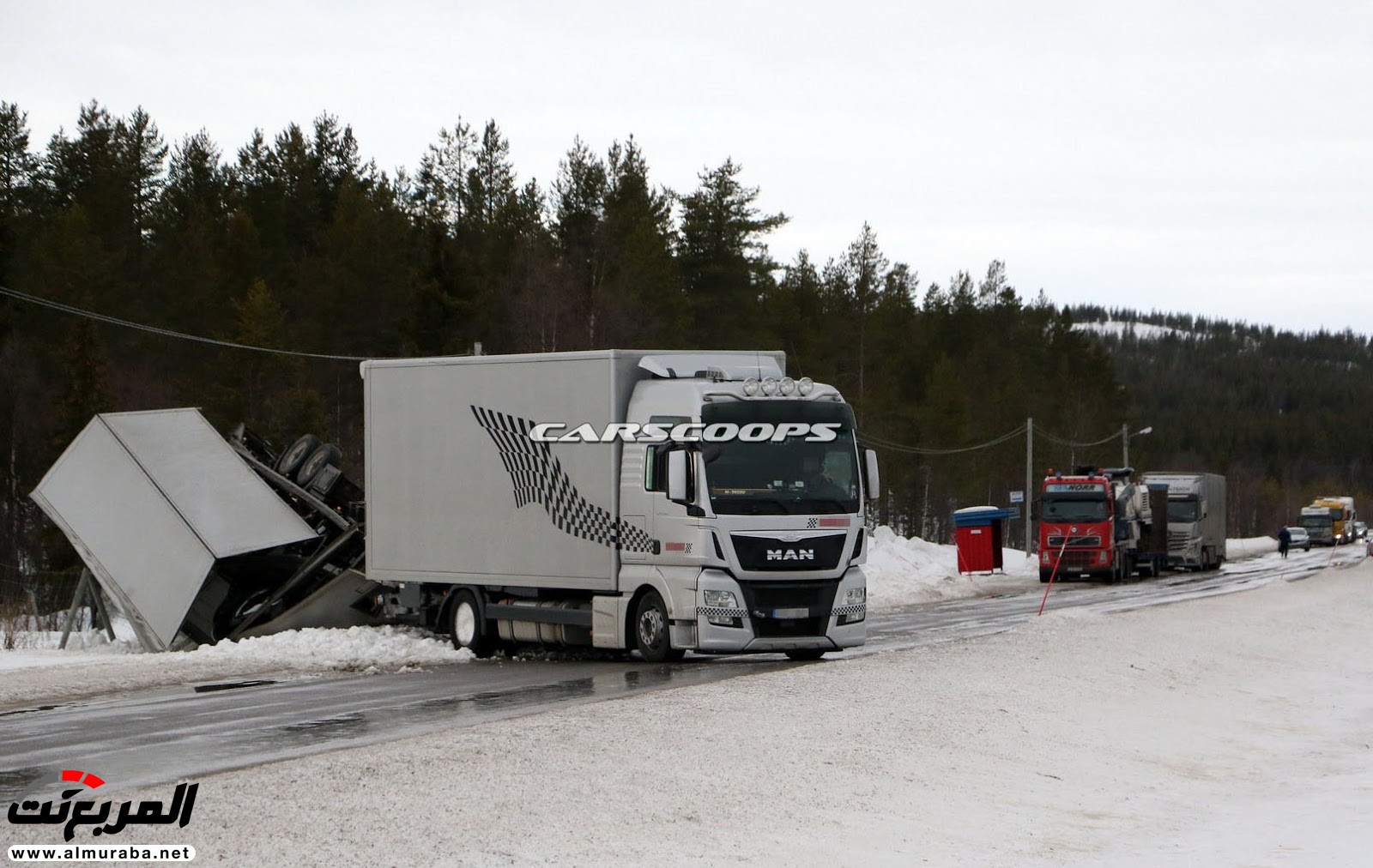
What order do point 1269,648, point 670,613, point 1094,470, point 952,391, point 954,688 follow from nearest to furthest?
point 954,688, point 670,613, point 1269,648, point 1094,470, point 952,391

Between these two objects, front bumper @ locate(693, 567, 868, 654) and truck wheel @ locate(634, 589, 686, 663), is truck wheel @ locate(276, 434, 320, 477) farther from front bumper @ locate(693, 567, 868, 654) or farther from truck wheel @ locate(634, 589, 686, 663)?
front bumper @ locate(693, 567, 868, 654)

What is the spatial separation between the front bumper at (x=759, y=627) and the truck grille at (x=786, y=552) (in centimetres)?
33

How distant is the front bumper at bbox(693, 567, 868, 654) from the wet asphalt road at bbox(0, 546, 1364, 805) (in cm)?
32

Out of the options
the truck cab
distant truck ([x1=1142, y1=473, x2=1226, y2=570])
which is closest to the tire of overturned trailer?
the truck cab

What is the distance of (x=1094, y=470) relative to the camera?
47656mm

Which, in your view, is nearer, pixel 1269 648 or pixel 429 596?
pixel 429 596

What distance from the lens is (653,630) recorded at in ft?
59.6

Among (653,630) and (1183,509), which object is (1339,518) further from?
(653,630)

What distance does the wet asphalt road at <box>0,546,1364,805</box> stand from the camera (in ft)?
36.8

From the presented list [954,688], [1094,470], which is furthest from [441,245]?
[954,688]

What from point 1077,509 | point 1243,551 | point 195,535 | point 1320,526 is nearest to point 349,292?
point 1077,509

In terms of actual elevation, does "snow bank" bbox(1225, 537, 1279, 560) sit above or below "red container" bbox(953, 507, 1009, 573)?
below

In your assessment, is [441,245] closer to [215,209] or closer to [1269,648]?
[215,209]

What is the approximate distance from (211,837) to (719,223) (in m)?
58.4
